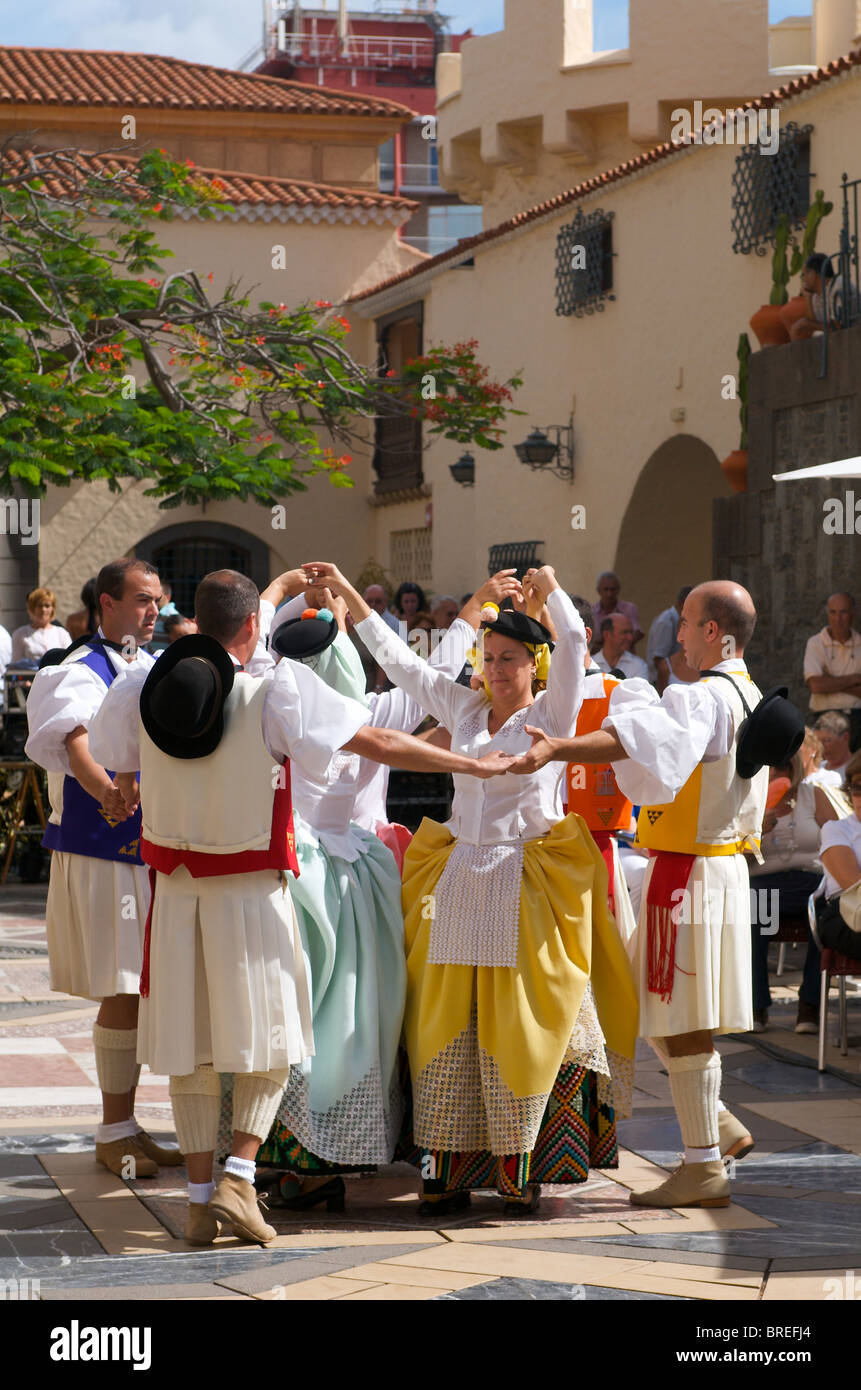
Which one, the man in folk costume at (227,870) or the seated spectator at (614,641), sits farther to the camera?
the seated spectator at (614,641)

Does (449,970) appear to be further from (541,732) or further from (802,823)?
(802,823)

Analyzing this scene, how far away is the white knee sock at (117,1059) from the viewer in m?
5.61

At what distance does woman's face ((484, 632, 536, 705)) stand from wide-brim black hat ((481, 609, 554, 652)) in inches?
1.1

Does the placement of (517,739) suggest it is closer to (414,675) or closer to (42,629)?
(414,675)

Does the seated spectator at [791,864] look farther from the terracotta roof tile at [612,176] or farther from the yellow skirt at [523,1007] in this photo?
the terracotta roof tile at [612,176]

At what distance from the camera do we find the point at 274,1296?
4.16m

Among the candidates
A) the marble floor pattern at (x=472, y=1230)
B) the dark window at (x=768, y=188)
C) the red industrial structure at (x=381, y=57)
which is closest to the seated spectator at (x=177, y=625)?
the marble floor pattern at (x=472, y=1230)

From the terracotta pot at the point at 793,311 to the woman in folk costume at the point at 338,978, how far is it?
798 cm

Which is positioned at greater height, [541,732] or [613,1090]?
[541,732]

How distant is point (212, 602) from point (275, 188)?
21.6 metres

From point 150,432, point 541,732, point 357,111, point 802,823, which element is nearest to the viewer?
point 541,732

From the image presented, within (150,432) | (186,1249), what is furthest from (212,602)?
(150,432)

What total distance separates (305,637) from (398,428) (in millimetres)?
19698

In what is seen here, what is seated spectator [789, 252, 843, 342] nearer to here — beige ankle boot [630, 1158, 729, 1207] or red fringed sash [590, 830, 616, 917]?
red fringed sash [590, 830, 616, 917]
